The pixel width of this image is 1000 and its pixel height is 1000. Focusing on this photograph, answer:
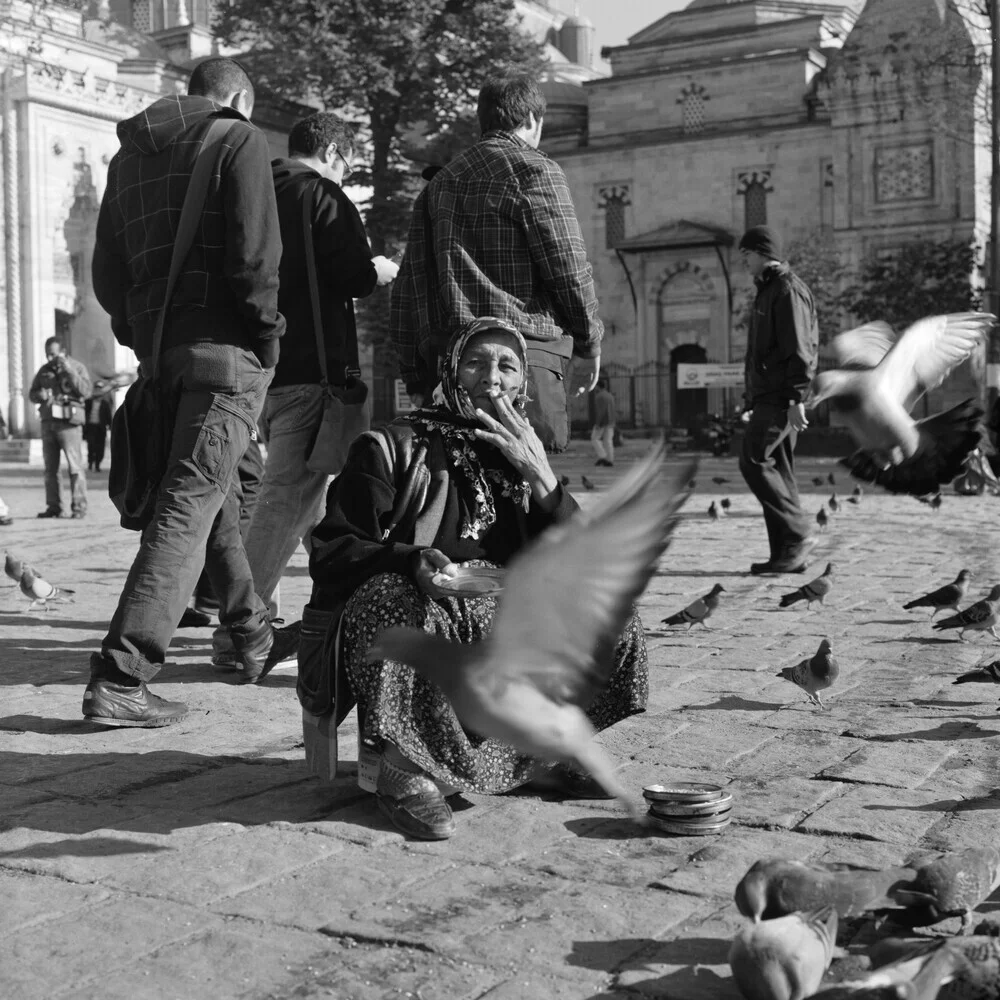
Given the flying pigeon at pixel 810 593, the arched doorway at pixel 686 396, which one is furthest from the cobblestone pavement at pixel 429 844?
the arched doorway at pixel 686 396

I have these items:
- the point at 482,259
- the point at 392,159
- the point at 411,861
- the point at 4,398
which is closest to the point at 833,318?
the point at 392,159

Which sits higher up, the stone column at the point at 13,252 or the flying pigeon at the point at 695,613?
the stone column at the point at 13,252

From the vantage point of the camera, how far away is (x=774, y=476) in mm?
8867

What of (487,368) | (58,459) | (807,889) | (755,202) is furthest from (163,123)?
(755,202)

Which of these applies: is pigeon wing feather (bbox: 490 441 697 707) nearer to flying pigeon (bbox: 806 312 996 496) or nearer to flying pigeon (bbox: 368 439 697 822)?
flying pigeon (bbox: 368 439 697 822)

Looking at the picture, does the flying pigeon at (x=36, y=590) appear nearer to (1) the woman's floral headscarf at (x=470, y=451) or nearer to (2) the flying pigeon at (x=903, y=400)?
(1) the woman's floral headscarf at (x=470, y=451)

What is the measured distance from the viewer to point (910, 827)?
138 inches

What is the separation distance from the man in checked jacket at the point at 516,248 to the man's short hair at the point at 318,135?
2.83ft

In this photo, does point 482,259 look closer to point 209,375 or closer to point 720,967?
point 209,375

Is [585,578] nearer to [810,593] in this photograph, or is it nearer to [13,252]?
[810,593]

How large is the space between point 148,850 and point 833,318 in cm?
3567

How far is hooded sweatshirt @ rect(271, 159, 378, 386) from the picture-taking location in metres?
5.93

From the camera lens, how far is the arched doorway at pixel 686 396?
40906mm

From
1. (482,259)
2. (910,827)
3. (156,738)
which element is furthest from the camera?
(482,259)
